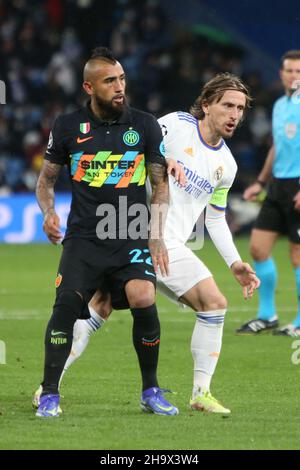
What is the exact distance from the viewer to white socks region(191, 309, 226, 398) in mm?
6941

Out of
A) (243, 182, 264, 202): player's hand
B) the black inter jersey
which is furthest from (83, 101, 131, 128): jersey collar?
(243, 182, 264, 202): player's hand

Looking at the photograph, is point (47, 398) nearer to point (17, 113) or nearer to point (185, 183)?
point (185, 183)

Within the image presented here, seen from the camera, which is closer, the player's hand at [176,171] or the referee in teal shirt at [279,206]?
A: the player's hand at [176,171]

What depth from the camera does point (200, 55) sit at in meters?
24.4

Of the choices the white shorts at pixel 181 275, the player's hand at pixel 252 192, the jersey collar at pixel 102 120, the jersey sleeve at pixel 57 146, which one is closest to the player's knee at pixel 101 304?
the white shorts at pixel 181 275

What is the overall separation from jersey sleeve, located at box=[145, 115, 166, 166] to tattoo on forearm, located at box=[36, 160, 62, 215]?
20.0 inches

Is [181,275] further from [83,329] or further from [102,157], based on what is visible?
[102,157]

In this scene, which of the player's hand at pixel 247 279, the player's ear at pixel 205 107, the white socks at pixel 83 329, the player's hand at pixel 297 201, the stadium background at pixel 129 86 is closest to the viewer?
the player's hand at pixel 247 279

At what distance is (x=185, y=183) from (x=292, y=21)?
14272 millimetres

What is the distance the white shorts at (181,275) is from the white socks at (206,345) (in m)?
0.19

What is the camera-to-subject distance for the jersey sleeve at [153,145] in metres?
6.68

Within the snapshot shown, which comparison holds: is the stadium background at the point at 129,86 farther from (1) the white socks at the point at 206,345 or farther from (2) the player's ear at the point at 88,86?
(2) the player's ear at the point at 88,86
